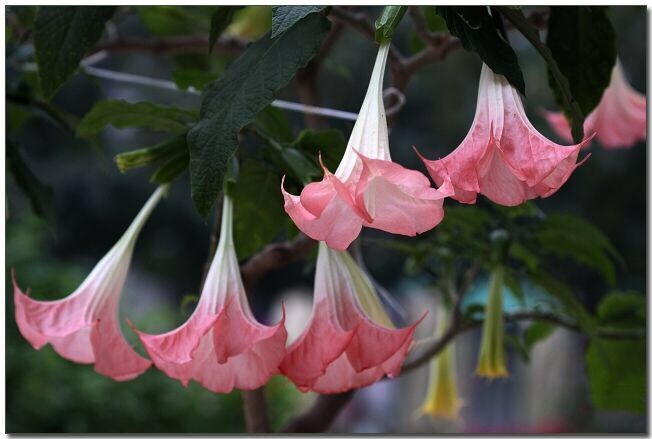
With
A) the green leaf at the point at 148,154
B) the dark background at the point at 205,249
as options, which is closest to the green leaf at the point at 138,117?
the green leaf at the point at 148,154

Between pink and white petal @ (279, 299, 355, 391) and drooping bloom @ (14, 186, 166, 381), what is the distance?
0.23 feet

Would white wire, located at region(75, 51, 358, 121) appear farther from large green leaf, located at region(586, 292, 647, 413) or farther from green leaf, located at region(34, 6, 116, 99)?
large green leaf, located at region(586, 292, 647, 413)

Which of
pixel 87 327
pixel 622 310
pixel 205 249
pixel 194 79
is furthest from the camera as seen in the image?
pixel 205 249

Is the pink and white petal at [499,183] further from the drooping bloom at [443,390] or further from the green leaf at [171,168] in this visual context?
the drooping bloom at [443,390]

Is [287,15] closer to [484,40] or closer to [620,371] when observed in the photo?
[484,40]

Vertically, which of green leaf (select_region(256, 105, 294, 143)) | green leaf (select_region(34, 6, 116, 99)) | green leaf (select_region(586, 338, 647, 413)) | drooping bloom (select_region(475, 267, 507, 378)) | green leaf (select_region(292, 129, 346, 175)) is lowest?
green leaf (select_region(586, 338, 647, 413))

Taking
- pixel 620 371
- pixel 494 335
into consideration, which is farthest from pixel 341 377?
pixel 620 371

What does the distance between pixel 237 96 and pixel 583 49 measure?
0.60ft

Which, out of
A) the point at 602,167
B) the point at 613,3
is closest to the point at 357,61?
the point at 602,167

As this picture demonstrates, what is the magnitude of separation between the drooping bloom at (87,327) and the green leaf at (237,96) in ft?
0.31

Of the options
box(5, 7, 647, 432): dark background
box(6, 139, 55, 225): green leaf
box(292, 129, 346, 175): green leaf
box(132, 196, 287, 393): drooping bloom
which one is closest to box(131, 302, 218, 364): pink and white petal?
box(132, 196, 287, 393): drooping bloom

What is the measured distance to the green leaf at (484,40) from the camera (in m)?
0.34

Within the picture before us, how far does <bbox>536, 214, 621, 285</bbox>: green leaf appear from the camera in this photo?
23.7 inches

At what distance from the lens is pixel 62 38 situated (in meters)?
0.45
